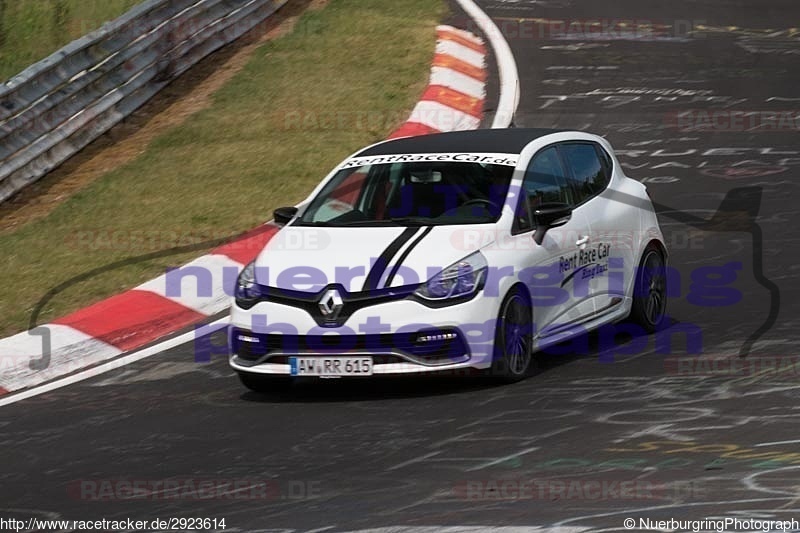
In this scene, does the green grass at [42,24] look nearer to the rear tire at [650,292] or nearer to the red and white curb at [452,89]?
the red and white curb at [452,89]

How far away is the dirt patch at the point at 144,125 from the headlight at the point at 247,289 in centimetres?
539

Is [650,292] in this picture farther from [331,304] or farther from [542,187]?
[331,304]

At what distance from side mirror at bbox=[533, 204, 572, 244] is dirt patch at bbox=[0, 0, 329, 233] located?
636 centimetres

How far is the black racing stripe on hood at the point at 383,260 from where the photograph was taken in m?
8.78

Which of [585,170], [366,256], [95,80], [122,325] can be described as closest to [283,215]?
[366,256]

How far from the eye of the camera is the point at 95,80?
15.8m

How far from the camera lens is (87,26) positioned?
19516 millimetres

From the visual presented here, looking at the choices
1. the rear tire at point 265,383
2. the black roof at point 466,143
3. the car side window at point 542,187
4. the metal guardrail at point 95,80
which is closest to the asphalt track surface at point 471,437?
the rear tire at point 265,383

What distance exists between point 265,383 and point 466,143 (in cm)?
220

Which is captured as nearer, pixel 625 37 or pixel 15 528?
pixel 15 528

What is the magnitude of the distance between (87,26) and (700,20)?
26.3 ft

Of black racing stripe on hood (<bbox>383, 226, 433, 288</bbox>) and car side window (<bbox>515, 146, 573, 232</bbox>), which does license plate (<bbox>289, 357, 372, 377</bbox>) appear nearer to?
black racing stripe on hood (<bbox>383, 226, 433, 288</bbox>)

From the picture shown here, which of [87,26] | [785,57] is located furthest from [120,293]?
[785,57]

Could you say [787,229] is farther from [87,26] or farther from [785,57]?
[87,26]
